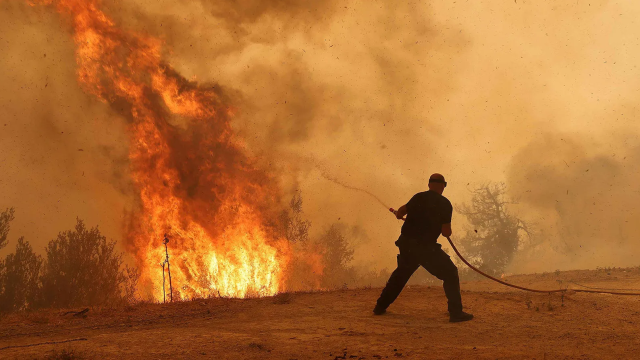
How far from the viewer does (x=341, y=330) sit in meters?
5.78

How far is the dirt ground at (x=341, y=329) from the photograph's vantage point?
4703 millimetres

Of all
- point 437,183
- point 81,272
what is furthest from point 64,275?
point 437,183

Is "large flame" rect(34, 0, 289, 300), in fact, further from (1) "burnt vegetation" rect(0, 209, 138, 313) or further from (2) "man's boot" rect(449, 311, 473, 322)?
(2) "man's boot" rect(449, 311, 473, 322)

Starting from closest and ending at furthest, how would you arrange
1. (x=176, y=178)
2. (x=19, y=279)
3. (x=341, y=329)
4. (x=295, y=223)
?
(x=341, y=329)
(x=176, y=178)
(x=19, y=279)
(x=295, y=223)

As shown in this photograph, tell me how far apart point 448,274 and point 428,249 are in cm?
49

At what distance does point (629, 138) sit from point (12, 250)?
228ft

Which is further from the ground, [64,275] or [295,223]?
[295,223]

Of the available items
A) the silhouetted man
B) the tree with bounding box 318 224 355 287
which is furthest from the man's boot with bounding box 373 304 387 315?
the tree with bounding box 318 224 355 287

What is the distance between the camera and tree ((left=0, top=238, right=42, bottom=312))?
17.7 m

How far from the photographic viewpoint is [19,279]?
1814 cm

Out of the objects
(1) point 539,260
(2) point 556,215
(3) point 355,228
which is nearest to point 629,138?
(2) point 556,215

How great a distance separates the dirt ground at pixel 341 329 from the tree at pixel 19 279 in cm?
1311

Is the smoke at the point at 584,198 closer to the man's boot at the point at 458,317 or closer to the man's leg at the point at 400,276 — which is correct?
the man's boot at the point at 458,317

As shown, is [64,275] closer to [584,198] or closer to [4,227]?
[4,227]
